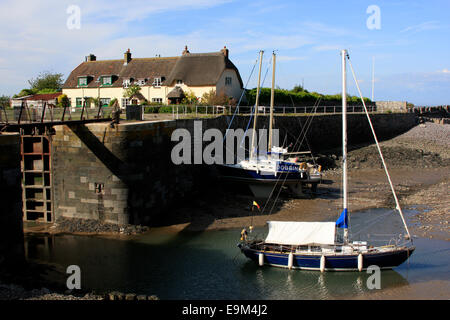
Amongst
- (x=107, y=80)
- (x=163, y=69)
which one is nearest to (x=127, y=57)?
(x=107, y=80)

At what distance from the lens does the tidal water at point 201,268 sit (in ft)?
59.5

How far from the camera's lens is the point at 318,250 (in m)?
20.2

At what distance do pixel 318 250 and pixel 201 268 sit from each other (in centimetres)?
533

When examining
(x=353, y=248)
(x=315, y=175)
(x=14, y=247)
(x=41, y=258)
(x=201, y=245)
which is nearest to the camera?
(x=14, y=247)

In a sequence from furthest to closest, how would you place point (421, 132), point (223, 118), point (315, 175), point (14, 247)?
point (421, 132) → point (223, 118) → point (315, 175) → point (14, 247)

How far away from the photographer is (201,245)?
23250mm

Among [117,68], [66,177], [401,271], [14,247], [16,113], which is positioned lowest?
[401,271]

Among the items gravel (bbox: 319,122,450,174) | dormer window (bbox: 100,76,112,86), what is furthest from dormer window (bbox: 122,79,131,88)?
gravel (bbox: 319,122,450,174)

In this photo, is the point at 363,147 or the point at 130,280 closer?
the point at 130,280

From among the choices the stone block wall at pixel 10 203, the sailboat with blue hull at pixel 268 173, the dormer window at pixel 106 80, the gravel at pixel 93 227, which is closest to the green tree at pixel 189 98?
the dormer window at pixel 106 80

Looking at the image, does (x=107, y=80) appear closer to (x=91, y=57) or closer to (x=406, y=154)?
(x=91, y=57)
